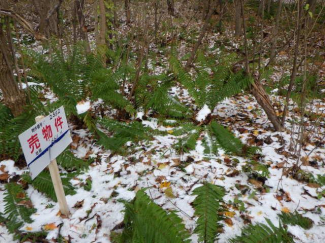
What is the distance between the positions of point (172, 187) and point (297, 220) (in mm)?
1085

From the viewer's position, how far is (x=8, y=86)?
283 cm

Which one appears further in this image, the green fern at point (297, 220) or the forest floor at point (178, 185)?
the forest floor at point (178, 185)

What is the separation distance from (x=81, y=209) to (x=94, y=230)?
0.97ft

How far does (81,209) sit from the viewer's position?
2.21 metres

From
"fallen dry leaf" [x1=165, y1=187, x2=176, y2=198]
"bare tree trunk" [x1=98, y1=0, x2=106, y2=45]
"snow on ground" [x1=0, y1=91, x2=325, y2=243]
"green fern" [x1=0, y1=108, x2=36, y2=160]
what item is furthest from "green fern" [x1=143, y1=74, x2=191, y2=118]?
"bare tree trunk" [x1=98, y1=0, x2=106, y2=45]

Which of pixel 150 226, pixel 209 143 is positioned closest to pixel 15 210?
pixel 150 226

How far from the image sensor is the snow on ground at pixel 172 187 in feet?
6.63

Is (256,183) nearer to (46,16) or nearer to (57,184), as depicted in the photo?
(57,184)

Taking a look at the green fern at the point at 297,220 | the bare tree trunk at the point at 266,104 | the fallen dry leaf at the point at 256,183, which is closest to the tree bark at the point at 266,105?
the bare tree trunk at the point at 266,104

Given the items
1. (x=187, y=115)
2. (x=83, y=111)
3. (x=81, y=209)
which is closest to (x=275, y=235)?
(x=81, y=209)

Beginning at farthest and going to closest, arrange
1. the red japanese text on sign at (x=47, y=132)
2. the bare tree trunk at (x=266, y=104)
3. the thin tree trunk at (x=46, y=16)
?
the thin tree trunk at (x=46, y=16), the bare tree trunk at (x=266, y=104), the red japanese text on sign at (x=47, y=132)

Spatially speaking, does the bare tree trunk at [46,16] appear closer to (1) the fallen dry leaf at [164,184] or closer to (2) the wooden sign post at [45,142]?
(2) the wooden sign post at [45,142]

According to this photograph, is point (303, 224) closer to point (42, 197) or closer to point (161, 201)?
point (161, 201)

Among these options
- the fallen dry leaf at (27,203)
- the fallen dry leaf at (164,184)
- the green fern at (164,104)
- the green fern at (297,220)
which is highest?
the green fern at (164,104)
